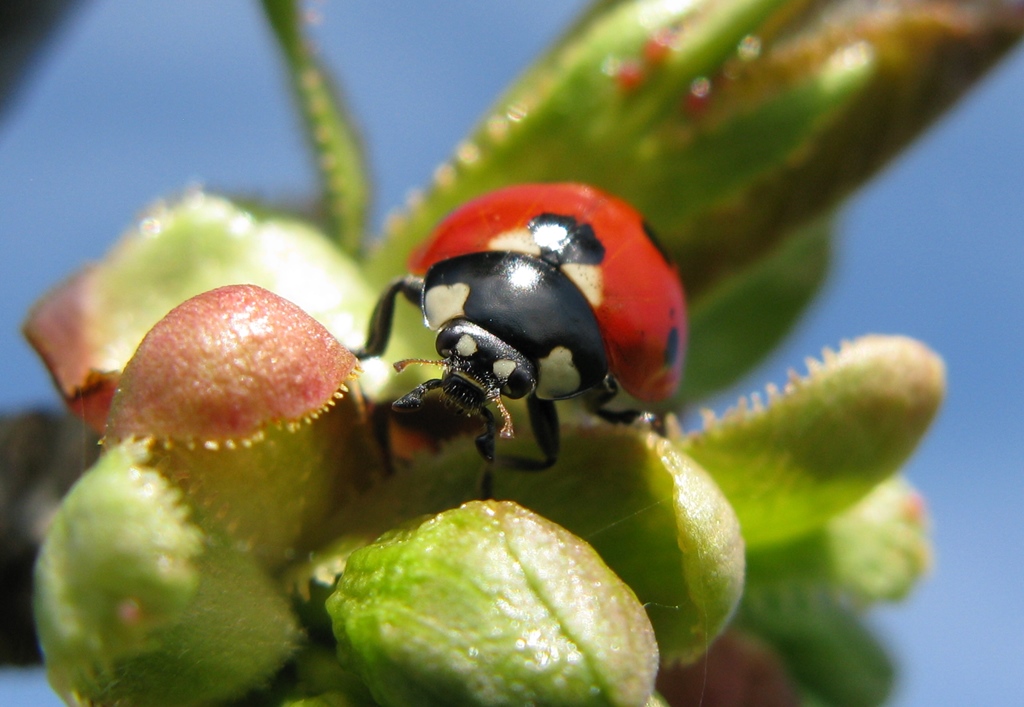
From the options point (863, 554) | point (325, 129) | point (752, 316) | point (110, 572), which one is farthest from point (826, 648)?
point (110, 572)

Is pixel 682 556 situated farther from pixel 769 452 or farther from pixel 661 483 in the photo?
pixel 769 452

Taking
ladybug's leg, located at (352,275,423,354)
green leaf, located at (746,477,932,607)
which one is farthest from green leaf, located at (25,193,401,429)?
green leaf, located at (746,477,932,607)

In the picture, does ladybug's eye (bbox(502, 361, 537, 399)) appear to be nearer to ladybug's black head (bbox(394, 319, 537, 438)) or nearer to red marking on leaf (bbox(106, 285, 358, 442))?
ladybug's black head (bbox(394, 319, 537, 438))

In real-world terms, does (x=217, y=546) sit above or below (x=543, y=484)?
above

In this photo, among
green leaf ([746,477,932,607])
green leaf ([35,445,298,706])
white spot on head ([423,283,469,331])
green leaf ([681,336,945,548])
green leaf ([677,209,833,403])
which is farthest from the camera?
green leaf ([677,209,833,403])

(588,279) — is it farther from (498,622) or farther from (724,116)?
(498,622)

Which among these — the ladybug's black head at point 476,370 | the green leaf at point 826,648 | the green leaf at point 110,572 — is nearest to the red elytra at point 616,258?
the ladybug's black head at point 476,370

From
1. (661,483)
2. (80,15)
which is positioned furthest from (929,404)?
(80,15)
